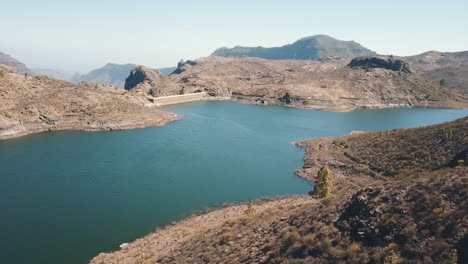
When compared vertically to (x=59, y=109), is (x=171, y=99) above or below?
above

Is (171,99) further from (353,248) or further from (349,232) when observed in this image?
(353,248)

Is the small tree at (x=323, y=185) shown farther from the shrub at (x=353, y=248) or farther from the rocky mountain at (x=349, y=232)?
the shrub at (x=353, y=248)

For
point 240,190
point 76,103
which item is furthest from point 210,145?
point 76,103

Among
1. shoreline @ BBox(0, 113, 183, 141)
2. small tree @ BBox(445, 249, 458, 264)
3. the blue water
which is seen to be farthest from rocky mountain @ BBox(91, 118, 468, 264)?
shoreline @ BBox(0, 113, 183, 141)

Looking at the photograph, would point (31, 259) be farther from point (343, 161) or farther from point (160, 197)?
point (343, 161)

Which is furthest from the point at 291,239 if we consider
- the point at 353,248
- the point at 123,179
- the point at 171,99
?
the point at 171,99
